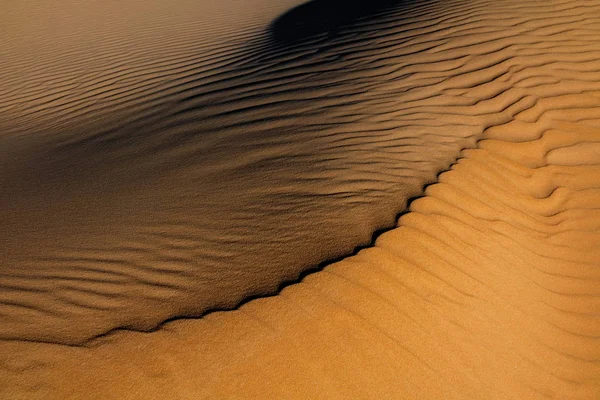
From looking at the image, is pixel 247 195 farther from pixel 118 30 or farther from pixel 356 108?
pixel 118 30

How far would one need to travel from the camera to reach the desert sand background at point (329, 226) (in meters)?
2.18

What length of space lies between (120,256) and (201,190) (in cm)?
84

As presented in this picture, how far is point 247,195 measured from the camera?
3.34 meters

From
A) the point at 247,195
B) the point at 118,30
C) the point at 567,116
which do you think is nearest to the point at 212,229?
the point at 247,195

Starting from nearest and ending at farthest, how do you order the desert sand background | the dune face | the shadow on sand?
the desert sand background
the dune face
the shadow on sand

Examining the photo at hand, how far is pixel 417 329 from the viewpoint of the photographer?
2412 millimetres

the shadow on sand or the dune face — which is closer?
the dune face

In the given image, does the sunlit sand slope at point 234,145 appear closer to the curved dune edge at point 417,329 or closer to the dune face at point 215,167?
the dune face at point 215,167

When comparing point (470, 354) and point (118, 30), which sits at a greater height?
point (118, 30)

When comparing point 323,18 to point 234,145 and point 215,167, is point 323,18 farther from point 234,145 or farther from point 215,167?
point 215,167

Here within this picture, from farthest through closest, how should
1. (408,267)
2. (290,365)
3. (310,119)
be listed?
(310,119) < (408,267) < (290,365)

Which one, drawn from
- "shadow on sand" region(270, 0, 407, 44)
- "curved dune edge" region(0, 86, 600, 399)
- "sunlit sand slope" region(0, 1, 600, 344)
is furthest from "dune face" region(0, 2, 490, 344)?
"shadow on sand" region(270, 0, 407, 44)

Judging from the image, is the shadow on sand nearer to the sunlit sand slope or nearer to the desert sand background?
the sunlit sand slope

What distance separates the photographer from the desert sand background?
2184 mm
